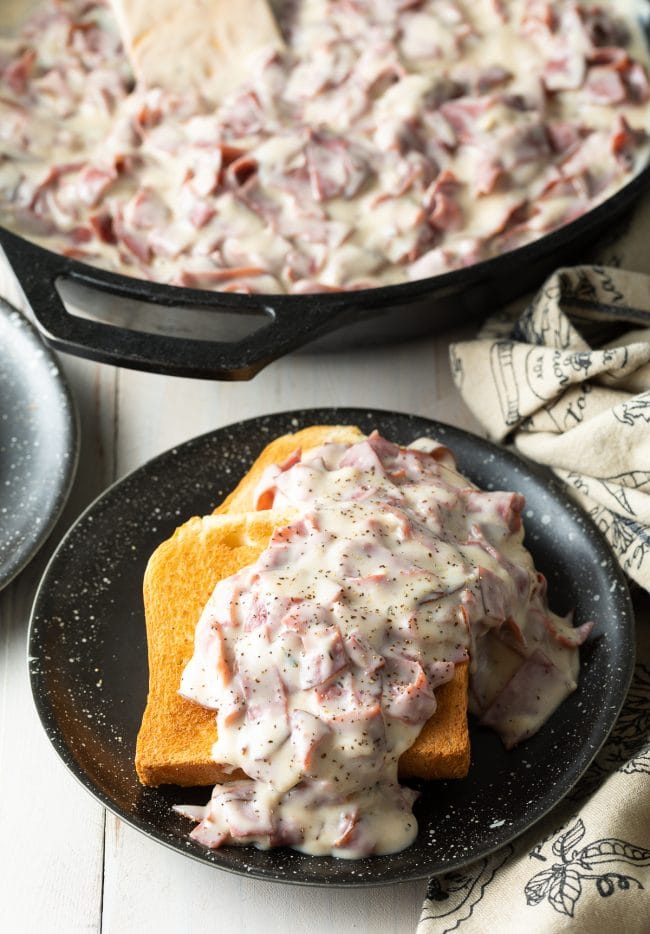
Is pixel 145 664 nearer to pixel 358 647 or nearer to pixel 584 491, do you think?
pixel 358 647

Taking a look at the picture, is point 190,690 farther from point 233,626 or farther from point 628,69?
point 628,69

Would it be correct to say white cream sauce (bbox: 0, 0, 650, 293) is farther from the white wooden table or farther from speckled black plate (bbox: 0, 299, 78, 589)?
the white wooden table

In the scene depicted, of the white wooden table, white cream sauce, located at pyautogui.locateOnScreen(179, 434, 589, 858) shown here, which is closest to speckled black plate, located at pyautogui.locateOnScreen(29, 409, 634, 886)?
white cream sauce, located at pyautogui.locateOnScreen(179, 434, 589, 858)

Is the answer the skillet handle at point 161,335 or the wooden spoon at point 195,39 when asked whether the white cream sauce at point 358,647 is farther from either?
the wooden spoon at point 195,39

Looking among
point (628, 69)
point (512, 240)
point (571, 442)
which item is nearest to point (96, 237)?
point (512, 240)

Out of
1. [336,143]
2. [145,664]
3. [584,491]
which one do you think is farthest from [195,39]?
[145,664]
